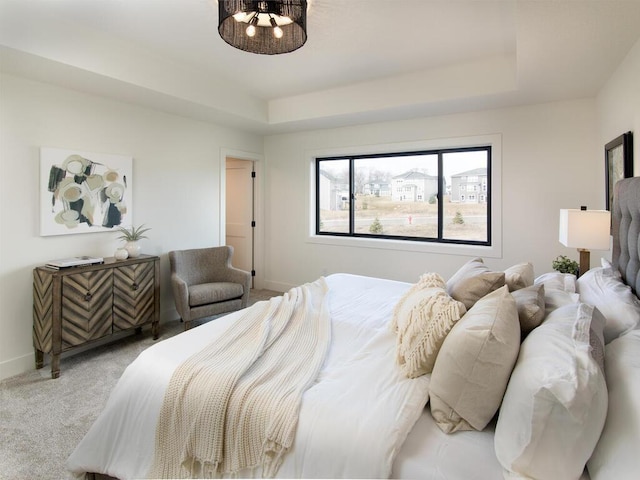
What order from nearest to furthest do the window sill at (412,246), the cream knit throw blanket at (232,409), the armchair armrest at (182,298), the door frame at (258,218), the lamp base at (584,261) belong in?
the cream knit throw blanket at (232,409)
the lamp base at (584,261)
the armchair armrest at (182,298)
the window sill at (412,246)
the door frame at (258,218)

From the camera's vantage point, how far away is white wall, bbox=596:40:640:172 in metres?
2.20

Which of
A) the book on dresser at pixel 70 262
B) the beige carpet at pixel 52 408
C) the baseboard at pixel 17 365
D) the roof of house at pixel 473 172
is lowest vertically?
the beige carpet at pixel 52 408

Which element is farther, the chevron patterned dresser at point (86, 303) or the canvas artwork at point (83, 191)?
the canvas artwork at point (83, 191)

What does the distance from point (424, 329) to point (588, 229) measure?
1676mm

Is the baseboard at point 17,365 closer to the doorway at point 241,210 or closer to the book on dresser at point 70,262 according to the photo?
the book on dresser at point 70,262

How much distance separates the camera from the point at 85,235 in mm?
3363

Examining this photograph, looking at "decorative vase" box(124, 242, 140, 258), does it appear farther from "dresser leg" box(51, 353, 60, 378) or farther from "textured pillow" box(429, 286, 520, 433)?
"textured pillow" box(429, 286, 520, 433)

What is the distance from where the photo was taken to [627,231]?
6.25 feet

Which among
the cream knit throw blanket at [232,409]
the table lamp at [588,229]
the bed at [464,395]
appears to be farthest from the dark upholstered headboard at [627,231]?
the cream knit throw blanket at [232,409]

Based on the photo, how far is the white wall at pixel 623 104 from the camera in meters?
2.20

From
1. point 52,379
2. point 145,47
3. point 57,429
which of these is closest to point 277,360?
point 57,429

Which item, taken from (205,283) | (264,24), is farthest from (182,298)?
(264,24)

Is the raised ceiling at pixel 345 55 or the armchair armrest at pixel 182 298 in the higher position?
the raised ceiling at pixel 345 55

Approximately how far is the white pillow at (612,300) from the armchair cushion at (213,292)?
316cm
